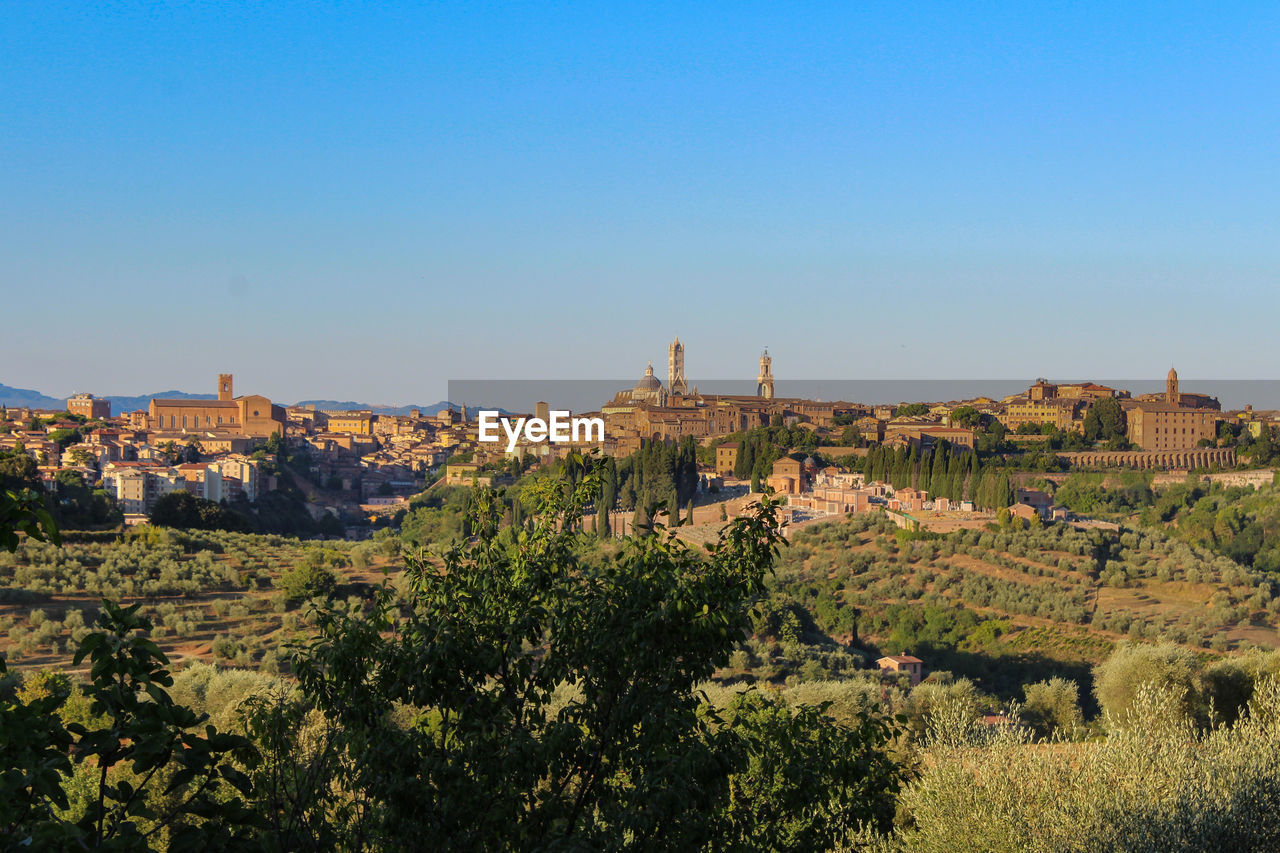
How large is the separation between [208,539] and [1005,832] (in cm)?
2710

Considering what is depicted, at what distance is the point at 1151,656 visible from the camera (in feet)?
50.9

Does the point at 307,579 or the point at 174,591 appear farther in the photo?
the point at 307,579

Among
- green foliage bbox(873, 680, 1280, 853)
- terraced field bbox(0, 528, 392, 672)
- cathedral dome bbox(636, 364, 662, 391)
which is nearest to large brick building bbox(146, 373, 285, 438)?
cathedral dome bbox(636, 364, 662, 391)

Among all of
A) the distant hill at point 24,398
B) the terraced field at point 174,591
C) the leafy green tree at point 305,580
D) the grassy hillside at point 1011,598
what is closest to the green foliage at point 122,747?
the terraced field at point 174,591

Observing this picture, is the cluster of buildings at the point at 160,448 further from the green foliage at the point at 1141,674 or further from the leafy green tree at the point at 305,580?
the green foliage at the point at 1141,674

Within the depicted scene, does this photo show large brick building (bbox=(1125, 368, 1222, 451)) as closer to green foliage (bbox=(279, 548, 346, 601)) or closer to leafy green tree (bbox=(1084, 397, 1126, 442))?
leafy green tree (bbox=(1084, 397, 1126, 442))

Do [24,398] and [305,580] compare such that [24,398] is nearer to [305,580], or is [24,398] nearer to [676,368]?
[676,368]

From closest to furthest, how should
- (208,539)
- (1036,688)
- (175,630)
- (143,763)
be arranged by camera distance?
(143,763) < (1036,688) < (175,630) < (208,539)

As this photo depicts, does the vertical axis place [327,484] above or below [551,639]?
below

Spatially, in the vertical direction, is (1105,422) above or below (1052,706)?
above

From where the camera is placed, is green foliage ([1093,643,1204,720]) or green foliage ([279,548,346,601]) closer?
green foliage ([1093,643,1204,720])

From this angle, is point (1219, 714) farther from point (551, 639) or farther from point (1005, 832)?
point (551, 639)

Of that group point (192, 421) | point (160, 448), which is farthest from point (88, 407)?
point (160, 448)

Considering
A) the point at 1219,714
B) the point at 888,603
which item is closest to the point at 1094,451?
the point at 888,603
